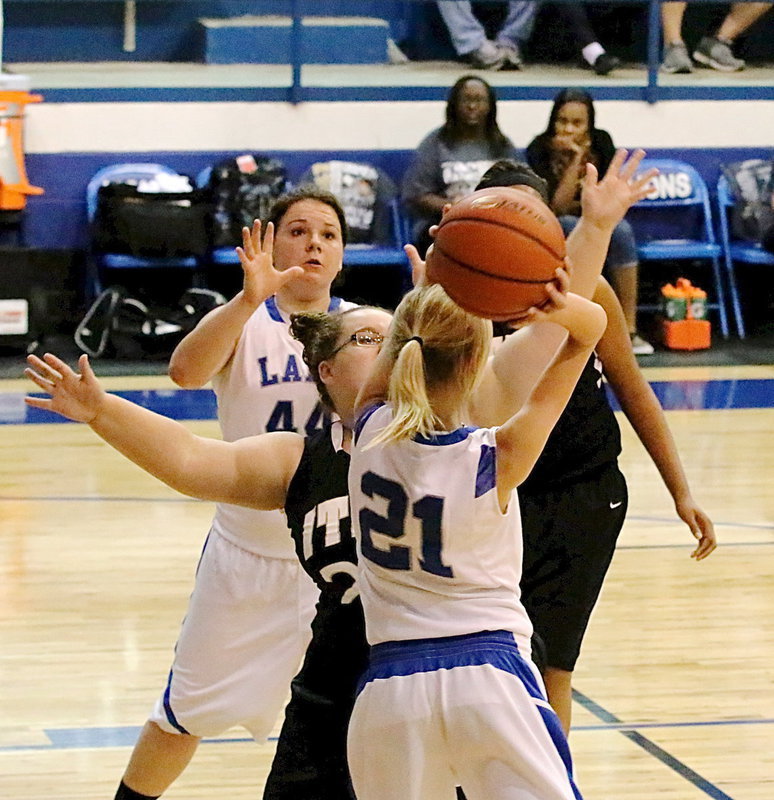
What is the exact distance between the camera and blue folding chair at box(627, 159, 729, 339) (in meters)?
11.7

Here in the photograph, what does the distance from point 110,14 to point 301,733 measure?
448 inches

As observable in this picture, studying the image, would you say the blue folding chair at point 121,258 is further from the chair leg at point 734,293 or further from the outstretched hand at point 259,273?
the outstretched hand at point 259,273

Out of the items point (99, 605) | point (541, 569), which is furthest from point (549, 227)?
point (99, 605)

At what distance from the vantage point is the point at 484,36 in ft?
42.3

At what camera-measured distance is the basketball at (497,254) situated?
2764 mm

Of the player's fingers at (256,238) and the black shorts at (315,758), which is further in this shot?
the player's fingers at (256,238)

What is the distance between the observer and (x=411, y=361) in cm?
275

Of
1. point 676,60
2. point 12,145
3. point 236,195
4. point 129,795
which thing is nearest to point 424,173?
point 236,195

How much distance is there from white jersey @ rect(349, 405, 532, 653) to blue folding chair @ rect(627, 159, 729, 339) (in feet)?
29.1

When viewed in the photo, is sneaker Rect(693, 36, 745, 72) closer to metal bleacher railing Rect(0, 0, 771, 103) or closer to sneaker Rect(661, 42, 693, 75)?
sneaker Rect(661, 42, 693, 75)

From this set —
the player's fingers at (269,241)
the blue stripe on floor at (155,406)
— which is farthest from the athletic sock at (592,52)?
the player's fingers at (269,241)

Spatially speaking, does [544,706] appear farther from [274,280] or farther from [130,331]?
[130,331]

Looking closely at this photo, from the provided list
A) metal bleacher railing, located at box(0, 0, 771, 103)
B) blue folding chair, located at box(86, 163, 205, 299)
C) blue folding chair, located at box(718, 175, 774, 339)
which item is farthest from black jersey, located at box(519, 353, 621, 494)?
blue folding chair, located at box(718, 175, 774, 339)

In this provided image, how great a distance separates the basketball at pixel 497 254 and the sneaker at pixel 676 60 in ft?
34.1
